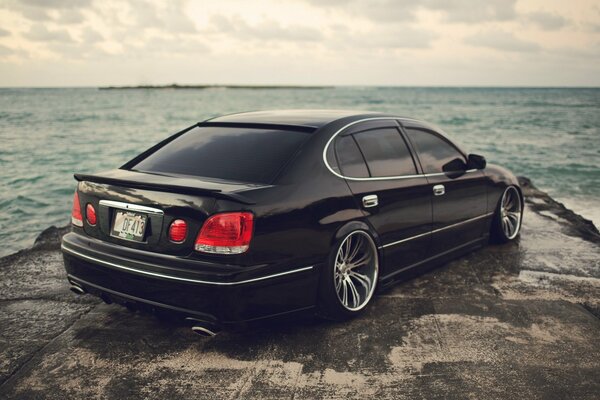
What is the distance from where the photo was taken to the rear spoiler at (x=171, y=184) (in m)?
3.18

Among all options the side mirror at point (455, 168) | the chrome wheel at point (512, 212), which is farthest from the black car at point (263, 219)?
the chrome wheel at point (512, 212)

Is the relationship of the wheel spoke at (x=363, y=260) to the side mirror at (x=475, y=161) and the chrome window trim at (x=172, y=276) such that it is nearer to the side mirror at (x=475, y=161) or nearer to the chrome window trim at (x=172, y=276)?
the chrome window trim at (x=172, y=276)

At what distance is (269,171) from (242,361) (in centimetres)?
122

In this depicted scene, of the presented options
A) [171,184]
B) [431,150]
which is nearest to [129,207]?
[171,184]

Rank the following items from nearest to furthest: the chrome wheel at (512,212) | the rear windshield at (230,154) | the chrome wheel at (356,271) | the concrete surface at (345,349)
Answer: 1. the concrete surface at (345,349)
2. the rear windshield at (230,154)
3. the chrome wheel at (356,271)
4. the chrome wheel at (512,212)

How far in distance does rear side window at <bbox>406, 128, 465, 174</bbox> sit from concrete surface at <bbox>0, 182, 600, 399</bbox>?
104 cm

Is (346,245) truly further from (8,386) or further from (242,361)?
(8,386)

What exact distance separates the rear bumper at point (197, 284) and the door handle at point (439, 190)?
5.62ft

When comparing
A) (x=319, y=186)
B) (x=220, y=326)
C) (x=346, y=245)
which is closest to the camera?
(x=220, y=326)

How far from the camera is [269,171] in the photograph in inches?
140

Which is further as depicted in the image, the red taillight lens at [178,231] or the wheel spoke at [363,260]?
→ the wheel spoke at [363,260]

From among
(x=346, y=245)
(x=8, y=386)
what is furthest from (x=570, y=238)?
(x=8, y=386)

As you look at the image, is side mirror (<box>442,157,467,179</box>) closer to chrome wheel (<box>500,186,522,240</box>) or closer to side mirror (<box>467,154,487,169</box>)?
side mirror (<box>467,154,487,169</box>)

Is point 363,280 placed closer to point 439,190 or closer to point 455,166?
point 439,190
